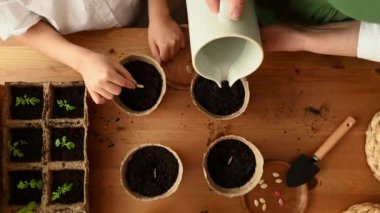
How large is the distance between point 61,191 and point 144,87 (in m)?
0.25

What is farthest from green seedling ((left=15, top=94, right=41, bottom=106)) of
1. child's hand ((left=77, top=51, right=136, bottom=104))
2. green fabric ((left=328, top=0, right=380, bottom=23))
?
green fabric ((left=328, top=0, right=380, bottom=23))

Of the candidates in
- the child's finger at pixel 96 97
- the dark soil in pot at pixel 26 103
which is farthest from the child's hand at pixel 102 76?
the dark soil in pot at pixel 26 103

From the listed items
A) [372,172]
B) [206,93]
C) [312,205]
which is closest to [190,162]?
[206,93]

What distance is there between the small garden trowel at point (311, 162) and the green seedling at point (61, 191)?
0.41 metres

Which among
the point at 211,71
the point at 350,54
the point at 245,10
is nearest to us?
the point at 245,10

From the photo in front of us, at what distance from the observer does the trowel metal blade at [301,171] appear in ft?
2.88

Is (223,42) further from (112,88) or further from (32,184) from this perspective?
(32,184)

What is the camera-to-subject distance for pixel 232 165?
0.89 meters

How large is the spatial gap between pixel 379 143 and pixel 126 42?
506mm

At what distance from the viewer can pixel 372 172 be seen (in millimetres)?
893

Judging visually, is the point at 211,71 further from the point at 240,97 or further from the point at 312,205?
the point at 312,205

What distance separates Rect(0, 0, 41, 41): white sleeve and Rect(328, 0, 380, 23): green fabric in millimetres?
533

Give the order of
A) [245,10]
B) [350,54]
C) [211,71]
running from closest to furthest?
[245,10] → [211,71] → [350,54]

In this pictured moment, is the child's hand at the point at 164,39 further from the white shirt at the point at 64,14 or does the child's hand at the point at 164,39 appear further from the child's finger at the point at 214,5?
the child's finger at the point at 214,5
